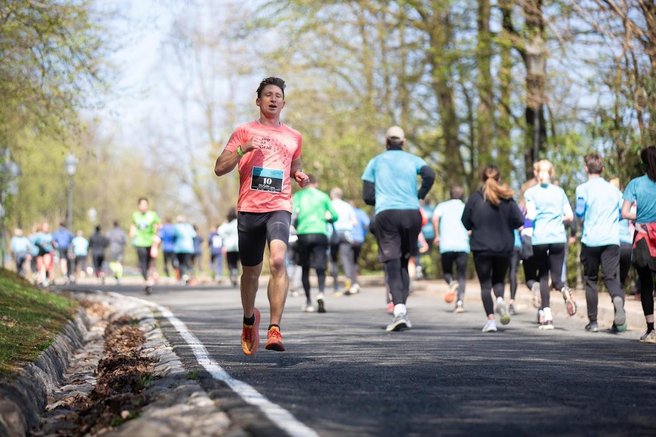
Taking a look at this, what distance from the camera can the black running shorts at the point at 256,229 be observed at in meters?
9.43

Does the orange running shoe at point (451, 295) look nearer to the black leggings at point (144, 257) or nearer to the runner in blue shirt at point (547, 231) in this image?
the runner in blue shirt at point (547, 231)

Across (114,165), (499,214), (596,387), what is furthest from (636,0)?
(114,165)

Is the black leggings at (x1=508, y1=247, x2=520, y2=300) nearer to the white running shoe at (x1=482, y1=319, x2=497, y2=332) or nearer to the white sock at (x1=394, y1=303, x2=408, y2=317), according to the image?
the white running shoe at (x1=482, y1=319, x2=497, y2=332)

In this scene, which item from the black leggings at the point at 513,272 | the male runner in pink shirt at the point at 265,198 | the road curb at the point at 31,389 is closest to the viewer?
the road curb at the point at 31,389

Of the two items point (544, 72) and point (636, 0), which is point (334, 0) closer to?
point (544, 72)

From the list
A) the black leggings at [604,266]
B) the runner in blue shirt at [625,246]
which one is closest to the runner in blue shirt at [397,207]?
the black leggings at [604,266]

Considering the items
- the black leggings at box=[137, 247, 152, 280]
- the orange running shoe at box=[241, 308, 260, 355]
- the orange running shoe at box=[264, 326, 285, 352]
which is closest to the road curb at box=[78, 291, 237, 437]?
the orange running shoe at box=[241, 308, 260, 355]

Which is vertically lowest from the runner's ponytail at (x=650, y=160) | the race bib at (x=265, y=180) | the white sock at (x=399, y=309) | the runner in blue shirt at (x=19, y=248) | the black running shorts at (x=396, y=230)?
the white sock at (x=399, y=309)

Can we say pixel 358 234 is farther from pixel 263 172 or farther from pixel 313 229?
pixel 263 172

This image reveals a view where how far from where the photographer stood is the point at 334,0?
28.8 m

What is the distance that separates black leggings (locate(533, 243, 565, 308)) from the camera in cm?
1435

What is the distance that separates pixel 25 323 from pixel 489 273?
4936mm

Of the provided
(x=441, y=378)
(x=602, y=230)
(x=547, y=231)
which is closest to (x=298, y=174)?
(x=441, y=378)

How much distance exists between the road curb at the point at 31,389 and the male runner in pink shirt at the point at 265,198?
1.54 metres
